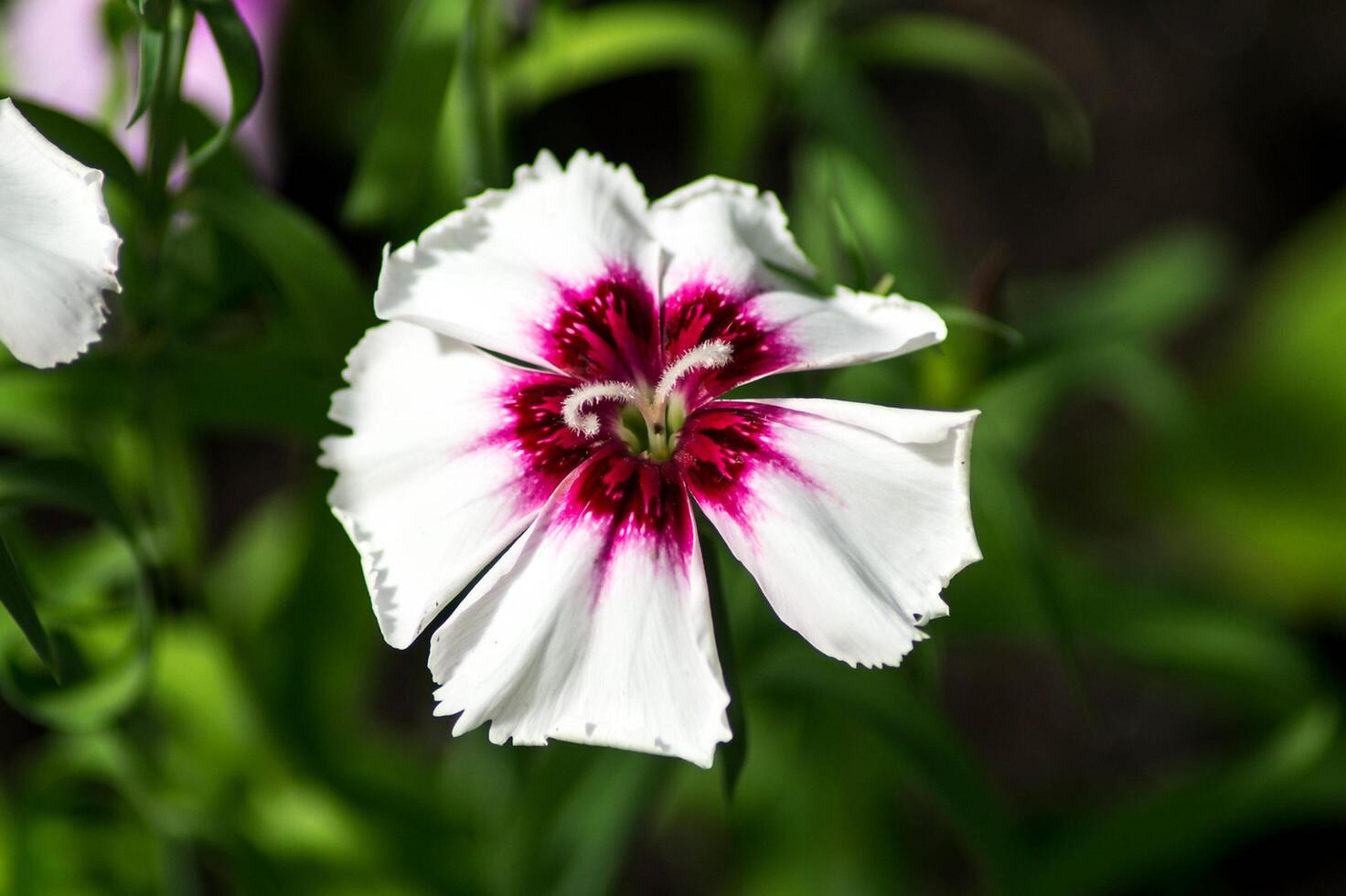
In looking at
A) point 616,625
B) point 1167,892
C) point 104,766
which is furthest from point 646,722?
point 1167,892

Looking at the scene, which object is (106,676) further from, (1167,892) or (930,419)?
(1167,892)

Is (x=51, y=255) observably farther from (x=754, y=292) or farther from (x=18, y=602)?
(x=754, y=292)

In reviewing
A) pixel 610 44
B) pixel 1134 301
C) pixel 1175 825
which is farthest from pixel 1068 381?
pixel 610 44

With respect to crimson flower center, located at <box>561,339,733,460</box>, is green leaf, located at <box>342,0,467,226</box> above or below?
above

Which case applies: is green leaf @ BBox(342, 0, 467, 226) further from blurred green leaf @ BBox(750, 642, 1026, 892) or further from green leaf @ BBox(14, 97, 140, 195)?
blurred green leaf @ BBox(750, 642, 1026, 892)

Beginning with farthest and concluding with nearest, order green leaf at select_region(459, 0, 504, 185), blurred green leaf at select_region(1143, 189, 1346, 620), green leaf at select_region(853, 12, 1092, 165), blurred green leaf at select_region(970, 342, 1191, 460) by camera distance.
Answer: blurred green leaf at select_region(1143, 189, 1346, 620) → green leaf at select_region(853, 12, 1092, 165) → blurred green leaf at select_region(970, 342, 1191, 460) → green leaf at select_region(459, 0, 504, 185)

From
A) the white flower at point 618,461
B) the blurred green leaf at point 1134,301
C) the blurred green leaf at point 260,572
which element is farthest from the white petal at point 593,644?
the blurred green leaf at point 260,572

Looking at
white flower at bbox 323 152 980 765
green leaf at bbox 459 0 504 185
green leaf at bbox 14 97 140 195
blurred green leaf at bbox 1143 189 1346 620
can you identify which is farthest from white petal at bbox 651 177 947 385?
blurred green leaf at bbox 1143 189 1346 620
